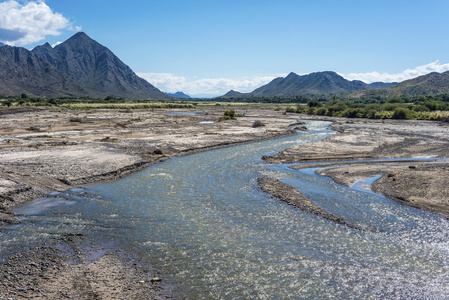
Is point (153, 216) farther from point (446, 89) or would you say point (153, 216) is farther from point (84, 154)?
point (446, 89)

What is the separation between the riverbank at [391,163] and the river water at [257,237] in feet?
6.43

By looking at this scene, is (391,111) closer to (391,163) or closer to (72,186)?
(391,163)

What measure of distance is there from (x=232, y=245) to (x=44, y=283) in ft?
22.3

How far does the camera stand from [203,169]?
27.1 meters

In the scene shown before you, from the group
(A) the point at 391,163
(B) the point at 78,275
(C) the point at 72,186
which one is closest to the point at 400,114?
(A) the point at 391,163

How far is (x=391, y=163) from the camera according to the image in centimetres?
2898

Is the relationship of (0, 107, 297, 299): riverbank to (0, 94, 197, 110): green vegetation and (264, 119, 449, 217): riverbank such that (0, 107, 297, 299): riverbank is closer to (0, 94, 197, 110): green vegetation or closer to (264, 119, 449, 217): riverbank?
(264, 119, 449, 217): riverbank

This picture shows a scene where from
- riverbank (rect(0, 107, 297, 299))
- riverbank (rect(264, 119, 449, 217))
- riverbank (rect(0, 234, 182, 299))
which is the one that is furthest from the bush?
riverbank (rect(0, 234, 182, 299))

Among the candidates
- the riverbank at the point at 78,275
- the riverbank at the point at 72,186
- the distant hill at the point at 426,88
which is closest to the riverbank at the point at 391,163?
the riverbank at the point at 72,186

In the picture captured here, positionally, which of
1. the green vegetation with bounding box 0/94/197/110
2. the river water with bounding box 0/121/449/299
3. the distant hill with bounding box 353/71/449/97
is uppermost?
the distant hill with bounding box 353/71/449/97

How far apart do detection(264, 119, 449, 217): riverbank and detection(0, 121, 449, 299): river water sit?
6.43 ft

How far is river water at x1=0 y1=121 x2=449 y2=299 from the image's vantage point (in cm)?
1034

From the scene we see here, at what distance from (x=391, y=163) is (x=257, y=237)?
20961mm

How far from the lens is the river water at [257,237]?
407 inches
